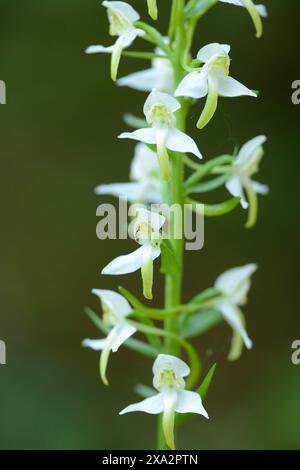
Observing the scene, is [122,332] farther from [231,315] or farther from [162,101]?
[162,101]

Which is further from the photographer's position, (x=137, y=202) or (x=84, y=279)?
(x=84, y=279)

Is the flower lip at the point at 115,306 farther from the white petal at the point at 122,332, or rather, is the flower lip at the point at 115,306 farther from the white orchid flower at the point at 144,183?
the white orchid flower at the point at 144,183

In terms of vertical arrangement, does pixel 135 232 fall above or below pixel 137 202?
below

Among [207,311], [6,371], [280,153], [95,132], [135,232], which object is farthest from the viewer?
[95,132]

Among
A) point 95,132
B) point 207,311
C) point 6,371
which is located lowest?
point 207,311

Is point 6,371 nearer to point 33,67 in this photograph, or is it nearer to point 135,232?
point 33,67

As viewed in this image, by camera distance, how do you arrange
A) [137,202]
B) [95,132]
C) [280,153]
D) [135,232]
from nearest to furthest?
[135,232] → [137,202] → [280,153] → [95,132]

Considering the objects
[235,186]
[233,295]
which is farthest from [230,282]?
[235,186]

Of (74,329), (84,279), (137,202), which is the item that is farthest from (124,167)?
(137,202)
